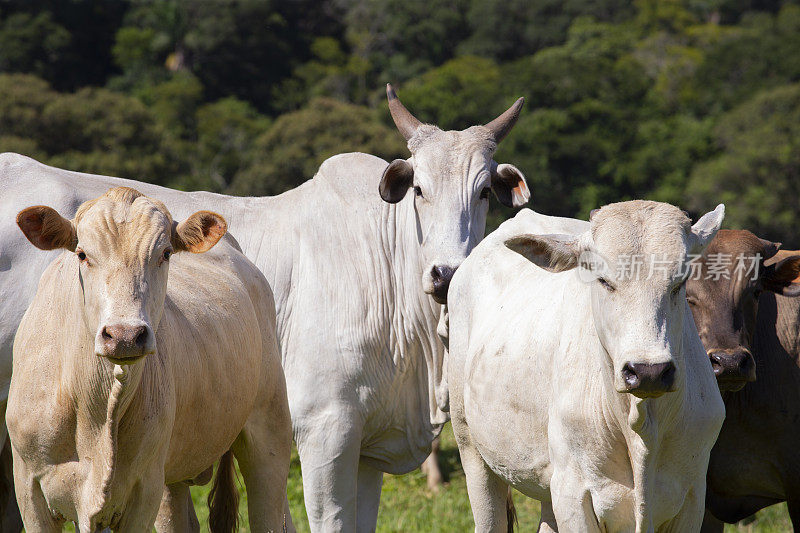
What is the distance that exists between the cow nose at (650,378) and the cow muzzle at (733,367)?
1352mm

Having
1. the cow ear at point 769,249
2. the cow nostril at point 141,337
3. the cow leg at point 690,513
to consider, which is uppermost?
the cow nostril at point 141,337

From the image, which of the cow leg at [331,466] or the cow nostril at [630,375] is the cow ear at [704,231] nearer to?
the cow nostril at [630,375]

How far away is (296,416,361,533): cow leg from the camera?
5773 mm

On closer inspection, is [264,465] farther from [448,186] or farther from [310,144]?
[310,144]

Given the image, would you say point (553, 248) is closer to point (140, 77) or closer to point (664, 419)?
point (664, 419)

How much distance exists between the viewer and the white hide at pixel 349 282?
19.0 ft

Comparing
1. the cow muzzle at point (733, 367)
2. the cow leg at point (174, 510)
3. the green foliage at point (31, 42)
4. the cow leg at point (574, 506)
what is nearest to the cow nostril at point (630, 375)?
the cow leg at point (574, 506)

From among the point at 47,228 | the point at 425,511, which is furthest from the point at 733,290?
the point at 425,511

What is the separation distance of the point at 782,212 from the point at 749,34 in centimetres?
1265

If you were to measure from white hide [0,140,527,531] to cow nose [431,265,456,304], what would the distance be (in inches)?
1.7

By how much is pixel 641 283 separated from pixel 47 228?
220 cm

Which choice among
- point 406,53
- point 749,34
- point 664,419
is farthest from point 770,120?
point 664,419

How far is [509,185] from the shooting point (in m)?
6.12

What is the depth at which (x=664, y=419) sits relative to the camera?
3865 mm
